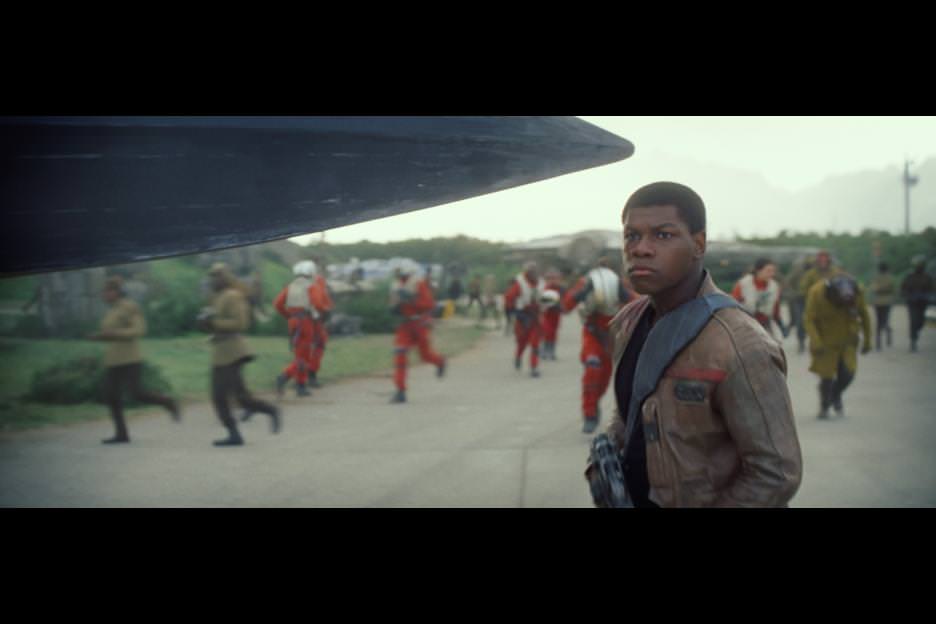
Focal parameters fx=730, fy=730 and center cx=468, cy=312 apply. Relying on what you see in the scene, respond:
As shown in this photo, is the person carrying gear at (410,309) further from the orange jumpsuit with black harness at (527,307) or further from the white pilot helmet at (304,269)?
the orange jumpsuit with black harness at (527,307)

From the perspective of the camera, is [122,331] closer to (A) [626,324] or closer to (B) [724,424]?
(A) [626,324]

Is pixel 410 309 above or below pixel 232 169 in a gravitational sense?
below

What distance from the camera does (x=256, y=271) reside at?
14414mm

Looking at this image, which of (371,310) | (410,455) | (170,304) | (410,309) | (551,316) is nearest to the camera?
(410,455)

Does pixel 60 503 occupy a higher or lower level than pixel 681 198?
lower

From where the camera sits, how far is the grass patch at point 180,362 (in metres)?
8.11

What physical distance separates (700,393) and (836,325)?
18.1ft

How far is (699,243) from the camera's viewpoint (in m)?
1.59

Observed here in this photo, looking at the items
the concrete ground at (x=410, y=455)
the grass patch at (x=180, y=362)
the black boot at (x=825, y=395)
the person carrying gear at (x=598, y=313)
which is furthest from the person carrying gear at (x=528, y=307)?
the black boot at (x=825, y=395)

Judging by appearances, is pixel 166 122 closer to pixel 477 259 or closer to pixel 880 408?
pixel 880 408

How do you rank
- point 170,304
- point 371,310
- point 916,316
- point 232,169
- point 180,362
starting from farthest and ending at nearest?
point 371,310, point 170,304, point 916,316, point 180,362, point 232,169

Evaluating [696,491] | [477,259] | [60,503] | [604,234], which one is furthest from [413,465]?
[477,259]

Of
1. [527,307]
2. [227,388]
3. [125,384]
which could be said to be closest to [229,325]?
[227,388]
